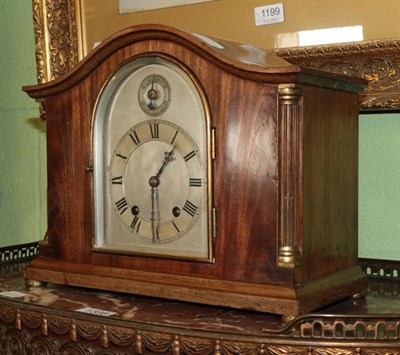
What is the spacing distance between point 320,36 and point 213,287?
43cm

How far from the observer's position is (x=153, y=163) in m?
1.04

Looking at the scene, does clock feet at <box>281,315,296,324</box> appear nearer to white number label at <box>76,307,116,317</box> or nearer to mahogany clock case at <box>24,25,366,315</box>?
mahogany clock case at <box>24,25,366,315</box>

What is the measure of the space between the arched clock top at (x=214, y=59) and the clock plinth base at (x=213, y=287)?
0.24 m

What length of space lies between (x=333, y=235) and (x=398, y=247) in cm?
23

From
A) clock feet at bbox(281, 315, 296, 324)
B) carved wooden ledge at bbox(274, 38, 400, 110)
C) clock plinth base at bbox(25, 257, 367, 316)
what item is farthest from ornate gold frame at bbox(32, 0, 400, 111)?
clock feet at bbox(281, 315, 296, 324)

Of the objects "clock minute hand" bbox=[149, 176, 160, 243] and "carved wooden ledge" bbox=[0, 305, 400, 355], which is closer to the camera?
"carved wooden ledge" bbox=[0, 305, 400, 355]

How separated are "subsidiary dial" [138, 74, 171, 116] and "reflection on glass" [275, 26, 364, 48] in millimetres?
269

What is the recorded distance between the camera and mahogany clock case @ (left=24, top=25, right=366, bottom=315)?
36.9 inches

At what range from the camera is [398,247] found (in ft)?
3.97

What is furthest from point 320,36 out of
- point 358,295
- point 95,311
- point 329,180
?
point 95,311

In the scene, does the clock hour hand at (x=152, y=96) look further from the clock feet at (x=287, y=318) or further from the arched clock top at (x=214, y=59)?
the clock feet at (x=287, y=318)

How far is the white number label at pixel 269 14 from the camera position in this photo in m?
1.22

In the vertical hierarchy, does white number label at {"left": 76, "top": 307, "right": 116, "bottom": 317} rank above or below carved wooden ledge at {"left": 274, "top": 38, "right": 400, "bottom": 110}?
below

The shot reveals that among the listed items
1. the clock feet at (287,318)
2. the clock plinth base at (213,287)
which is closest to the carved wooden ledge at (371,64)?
the clock plinth base at (213,287)
